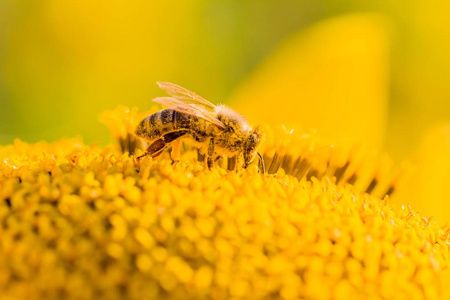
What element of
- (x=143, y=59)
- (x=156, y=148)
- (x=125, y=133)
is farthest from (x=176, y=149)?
(x=143, y=59)

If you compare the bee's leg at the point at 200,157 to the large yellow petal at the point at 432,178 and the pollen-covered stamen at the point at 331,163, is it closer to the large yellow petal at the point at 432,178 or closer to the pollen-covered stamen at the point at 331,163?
the pollen-covered stamen at the point at 331,163

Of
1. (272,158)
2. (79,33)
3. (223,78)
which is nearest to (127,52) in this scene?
(79,33)

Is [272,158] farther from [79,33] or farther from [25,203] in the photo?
[79,33]

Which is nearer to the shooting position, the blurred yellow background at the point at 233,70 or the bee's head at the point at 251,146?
the bee's head at the point at 251,146

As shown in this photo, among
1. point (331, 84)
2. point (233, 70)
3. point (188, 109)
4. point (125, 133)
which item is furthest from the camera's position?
point (233, 70)

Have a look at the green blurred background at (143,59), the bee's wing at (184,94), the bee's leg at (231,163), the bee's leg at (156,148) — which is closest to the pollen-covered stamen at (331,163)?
the bee's leg at (231,163)

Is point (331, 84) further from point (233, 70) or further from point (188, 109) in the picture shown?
point (188, 109)
